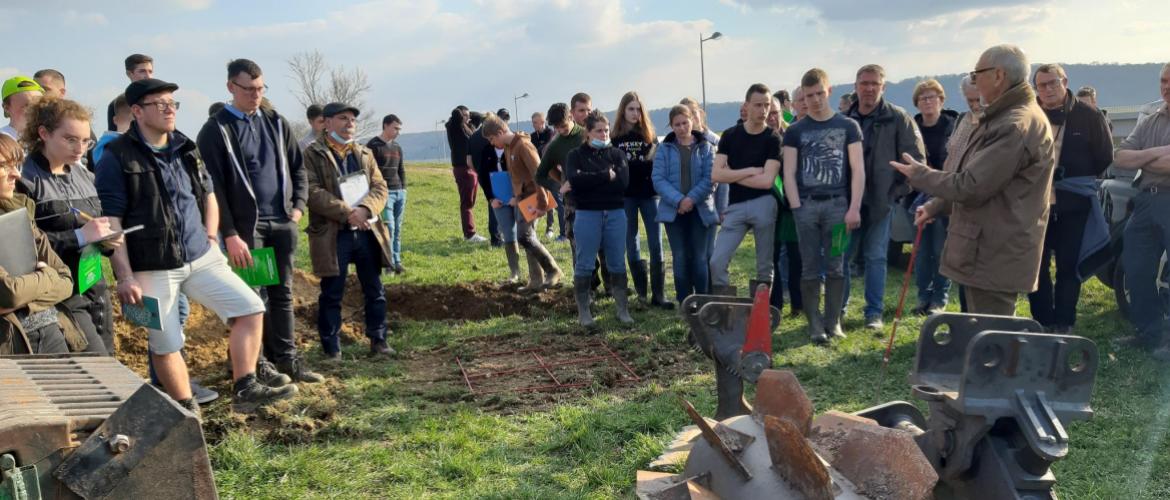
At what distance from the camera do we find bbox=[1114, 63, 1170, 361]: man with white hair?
18.1 ft

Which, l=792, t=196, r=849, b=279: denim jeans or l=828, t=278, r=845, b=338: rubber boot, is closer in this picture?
l=792, t=196, r=849, b=279: denim jeans

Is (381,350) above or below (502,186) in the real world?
below

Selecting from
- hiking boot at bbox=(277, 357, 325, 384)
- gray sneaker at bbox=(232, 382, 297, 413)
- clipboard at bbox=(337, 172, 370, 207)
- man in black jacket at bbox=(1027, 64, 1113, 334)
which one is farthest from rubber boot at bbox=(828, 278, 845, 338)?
gray sneaker at bbox=(232, 382, 297, 413)

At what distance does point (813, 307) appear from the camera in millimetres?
6434

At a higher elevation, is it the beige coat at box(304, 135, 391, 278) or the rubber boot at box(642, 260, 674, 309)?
the beige coat at box(304, 135, 391, 278)

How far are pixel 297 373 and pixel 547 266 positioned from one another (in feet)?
11.3

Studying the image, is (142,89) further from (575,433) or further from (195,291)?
(575,433)

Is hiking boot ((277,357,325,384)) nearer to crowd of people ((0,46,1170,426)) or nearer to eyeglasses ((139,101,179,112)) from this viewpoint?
crowd of people ((0,46,1170,426))

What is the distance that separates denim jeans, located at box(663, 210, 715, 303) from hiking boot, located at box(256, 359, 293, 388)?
3.53 metres

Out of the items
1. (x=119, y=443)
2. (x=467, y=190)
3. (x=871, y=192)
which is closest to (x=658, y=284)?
(x=871, y=192)

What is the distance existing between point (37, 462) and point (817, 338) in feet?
17.5

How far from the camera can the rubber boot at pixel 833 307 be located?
6438 mm

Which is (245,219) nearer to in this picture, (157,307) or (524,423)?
(157,307)

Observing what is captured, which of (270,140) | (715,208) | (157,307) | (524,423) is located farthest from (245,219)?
(715,208)
